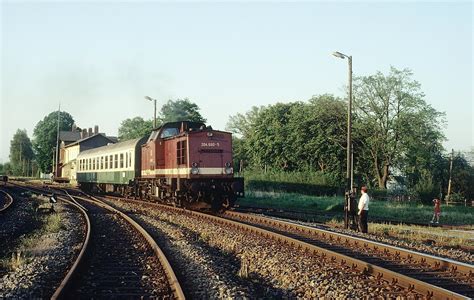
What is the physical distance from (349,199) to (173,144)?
8143mm

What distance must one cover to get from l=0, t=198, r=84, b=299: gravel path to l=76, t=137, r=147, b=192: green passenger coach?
453 inches

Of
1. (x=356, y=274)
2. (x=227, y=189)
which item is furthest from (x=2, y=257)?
(x=227, y=189)

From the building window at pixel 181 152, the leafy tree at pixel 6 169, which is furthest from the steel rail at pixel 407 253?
the leafy tree at pixel 6 169

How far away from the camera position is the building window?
66.2ft

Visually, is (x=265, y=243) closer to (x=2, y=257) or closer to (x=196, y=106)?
(x=2, y=257)

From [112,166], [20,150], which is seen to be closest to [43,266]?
[112,166]

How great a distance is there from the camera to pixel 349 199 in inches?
667

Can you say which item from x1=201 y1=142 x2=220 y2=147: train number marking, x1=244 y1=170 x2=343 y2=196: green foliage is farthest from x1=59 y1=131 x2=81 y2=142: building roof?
x1=201 y1=142 x2=220 y2=147: train number marking

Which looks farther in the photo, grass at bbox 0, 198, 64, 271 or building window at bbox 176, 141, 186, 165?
building window at bbox 176, 141, 186, 165

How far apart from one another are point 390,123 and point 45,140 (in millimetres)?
78800

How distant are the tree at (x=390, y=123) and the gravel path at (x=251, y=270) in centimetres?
4165

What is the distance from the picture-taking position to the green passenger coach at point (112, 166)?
87.6 ft

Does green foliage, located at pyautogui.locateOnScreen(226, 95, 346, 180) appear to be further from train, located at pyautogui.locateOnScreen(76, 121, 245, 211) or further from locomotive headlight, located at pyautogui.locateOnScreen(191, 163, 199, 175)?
locomotive headlight, located at pyautogui.locateOnScreen(191, 163, 199, 175)

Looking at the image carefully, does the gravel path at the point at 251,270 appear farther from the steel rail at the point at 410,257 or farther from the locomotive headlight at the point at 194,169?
the locomotive headlight at the point at 194,169
